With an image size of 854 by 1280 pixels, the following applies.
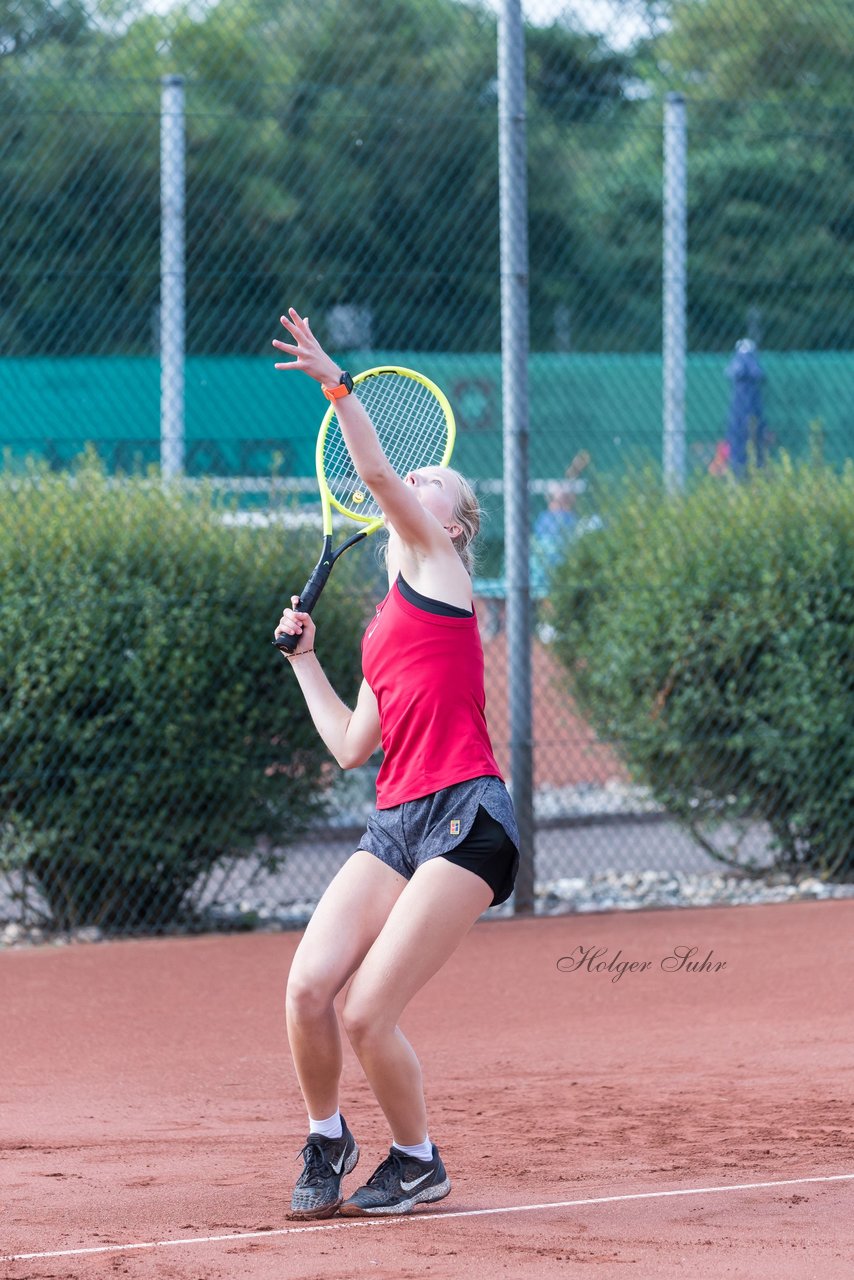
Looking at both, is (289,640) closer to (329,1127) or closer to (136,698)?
(329,1127)

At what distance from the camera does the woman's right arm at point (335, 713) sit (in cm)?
414

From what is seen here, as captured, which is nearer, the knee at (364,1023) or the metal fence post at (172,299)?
the knee at (364,1023)

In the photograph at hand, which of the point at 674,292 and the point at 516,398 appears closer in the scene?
the point at 516,398

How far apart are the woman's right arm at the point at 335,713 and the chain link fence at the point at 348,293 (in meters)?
3.22

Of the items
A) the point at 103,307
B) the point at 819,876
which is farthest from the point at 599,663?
the point at 103,307

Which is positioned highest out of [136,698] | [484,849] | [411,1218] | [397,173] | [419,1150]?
[397,173]

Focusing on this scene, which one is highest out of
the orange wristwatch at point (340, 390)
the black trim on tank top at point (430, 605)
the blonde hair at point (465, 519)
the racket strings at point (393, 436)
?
the orange wristwatch at point (340, 390)

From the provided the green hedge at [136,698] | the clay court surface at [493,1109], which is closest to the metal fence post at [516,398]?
the clay court surface at [493,1109]

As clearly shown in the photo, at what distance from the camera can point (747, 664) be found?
851 centimetres

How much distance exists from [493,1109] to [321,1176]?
48.0 inches

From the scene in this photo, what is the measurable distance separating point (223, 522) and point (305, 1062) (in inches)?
164

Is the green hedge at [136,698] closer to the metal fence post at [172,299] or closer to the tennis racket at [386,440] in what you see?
the metal fence post at [172,299]

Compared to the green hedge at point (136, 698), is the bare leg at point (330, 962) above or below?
above

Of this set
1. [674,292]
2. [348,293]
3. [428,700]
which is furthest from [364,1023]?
[674,292]
